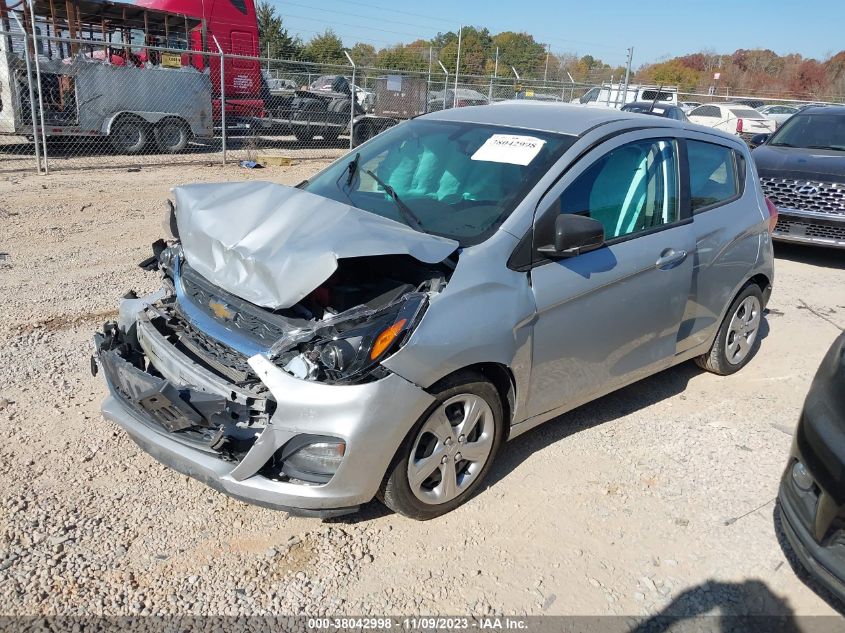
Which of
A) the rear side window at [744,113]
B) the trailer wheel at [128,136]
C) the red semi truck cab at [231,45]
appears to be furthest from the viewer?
the rear side window at [744,113]

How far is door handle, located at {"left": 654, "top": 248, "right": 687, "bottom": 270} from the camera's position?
3.94 meters

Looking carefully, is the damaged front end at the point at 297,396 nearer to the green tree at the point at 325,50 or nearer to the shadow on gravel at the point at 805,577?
the shadow on gravel at the point at 805,577

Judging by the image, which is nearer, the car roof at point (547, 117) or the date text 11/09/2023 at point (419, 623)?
the date text 11/09/2023 at point (419, 623)

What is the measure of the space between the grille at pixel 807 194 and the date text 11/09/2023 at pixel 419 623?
24.7 feet

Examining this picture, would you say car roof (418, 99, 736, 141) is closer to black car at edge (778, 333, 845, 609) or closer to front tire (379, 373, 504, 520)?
front tire (379, 373, 504, 520)

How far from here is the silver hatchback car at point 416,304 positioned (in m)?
2.83

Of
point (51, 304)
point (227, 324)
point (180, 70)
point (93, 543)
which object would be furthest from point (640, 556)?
point (180, 70)

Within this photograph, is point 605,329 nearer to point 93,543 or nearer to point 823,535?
point 823,535

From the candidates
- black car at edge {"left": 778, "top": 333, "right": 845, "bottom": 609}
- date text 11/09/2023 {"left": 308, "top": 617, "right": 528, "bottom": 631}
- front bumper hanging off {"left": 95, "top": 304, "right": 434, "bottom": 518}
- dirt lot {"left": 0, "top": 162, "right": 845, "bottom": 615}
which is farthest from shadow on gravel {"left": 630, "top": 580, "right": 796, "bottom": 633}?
front bumper hanging off {"left": 95, "top": 304, "right": 434, "bottom": 518}

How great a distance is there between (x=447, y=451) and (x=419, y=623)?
74cm

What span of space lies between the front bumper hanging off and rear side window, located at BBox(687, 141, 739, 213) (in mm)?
2509

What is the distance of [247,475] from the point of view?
2811mm

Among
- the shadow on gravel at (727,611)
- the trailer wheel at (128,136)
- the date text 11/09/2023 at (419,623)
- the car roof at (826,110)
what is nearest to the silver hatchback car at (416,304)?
the date text 11/09/2023 at (419,623)

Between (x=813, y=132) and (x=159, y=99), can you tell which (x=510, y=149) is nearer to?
(x=813, y=132)
